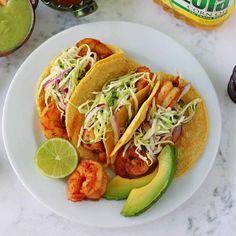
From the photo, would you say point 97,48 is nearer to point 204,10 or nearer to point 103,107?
point 103,107

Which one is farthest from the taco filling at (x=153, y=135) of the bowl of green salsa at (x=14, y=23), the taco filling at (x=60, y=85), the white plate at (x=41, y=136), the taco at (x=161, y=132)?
the bowl of green salsa at (x=14, y=23)

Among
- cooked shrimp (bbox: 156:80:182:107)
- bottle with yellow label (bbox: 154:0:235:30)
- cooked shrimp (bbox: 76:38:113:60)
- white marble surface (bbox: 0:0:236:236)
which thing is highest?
bottle with yellow label (bbox: 154:0:235:30)

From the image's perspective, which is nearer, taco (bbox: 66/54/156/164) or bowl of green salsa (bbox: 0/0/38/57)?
taco (bbox: 66/54/156/164)

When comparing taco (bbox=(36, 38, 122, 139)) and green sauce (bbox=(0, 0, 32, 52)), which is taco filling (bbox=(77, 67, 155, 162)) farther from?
green sauce (bbox=(0, 0, 32, 52))

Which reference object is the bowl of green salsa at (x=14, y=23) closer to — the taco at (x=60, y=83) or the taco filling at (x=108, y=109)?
the taco at (x=60, y=83)

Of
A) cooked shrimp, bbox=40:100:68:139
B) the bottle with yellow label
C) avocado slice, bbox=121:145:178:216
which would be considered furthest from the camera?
the bottle with yellow label

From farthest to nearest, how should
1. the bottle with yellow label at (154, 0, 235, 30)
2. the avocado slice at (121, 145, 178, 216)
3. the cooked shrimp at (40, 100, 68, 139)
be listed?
the bottle with yellow label at (154, 0, 235, 30) < the cooked shrimp at (40, 100, 68, 139) < the avocado slice at (121, 145, 178, 216)

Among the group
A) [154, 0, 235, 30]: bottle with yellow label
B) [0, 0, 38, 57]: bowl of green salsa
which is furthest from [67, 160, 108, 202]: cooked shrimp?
[154, 0, 235, 30]: bottle with yellow label
